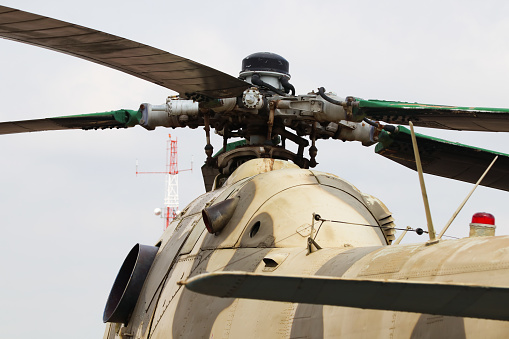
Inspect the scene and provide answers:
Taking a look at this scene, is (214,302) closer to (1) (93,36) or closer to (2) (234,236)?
(2) (234,236)

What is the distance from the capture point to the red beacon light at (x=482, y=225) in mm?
5184

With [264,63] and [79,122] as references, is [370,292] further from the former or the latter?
[79,122]

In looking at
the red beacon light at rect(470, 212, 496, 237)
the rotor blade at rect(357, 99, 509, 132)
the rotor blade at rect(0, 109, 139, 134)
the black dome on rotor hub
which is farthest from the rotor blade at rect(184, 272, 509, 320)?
the rotor blade at rect(0, 109, 139, 134)

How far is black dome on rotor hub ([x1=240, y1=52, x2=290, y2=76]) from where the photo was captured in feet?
30.9

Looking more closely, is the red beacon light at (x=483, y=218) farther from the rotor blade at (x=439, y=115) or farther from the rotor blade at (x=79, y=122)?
the rotor blade at (x=79, y=122)

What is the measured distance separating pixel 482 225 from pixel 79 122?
19.7ft

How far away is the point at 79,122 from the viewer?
994 centimetres

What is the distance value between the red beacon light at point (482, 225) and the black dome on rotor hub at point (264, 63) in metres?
4.60

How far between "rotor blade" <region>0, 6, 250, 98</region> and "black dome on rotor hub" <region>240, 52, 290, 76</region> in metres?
1.29

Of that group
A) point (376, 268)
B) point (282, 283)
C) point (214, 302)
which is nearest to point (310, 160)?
point (214, 302)

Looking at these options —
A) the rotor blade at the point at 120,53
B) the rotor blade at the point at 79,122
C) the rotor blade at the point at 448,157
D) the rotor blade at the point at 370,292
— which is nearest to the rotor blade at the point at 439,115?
the rotor blade at the point at 448,157

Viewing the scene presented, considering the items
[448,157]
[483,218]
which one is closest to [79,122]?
[448,157]

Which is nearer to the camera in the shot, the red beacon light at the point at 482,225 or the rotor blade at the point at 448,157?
the red beacon light at the point at 482,225

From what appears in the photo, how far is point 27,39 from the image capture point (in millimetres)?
6977
